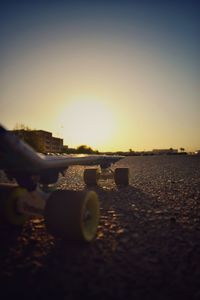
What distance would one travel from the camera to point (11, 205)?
4.07 m

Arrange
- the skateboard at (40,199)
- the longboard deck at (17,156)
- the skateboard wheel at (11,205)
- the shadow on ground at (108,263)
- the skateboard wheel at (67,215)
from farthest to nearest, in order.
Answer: the skateboard wheel at (11,205), the skateboard wheel at (67,215), the skateboard at (40,199), the longboard deck at (17,156), the shadow on ground at (108,263)

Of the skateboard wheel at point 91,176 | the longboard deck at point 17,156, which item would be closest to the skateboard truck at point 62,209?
the longboard deck at point 17,156

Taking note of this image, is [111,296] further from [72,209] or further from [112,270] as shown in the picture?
[72,209]

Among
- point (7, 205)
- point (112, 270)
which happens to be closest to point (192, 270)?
point (112, 270)

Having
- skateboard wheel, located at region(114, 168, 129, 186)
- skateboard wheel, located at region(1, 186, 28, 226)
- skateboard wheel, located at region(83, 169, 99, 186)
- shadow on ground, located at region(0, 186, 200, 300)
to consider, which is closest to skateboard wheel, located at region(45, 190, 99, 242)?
shadow on ground, located at region(0, 186, 200, 300)

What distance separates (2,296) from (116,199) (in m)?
5.14

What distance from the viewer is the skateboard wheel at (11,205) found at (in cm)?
397

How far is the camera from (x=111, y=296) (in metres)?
2.29

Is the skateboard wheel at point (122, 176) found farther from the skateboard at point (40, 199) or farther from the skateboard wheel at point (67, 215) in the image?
the skateboard wheel at point (67, 215)

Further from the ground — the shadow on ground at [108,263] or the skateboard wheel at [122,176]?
the skateboard wheel at [122,176]

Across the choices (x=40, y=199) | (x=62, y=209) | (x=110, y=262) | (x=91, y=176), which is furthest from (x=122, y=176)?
(x=110, y=262)

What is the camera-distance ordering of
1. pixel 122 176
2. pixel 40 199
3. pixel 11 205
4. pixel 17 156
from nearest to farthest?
pixel 17 156 → pixel 40 199 → pixel 11 205 → pixel 122 176

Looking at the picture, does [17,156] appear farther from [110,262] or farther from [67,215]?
[110,262]

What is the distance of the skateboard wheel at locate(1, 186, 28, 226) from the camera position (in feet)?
13.0
